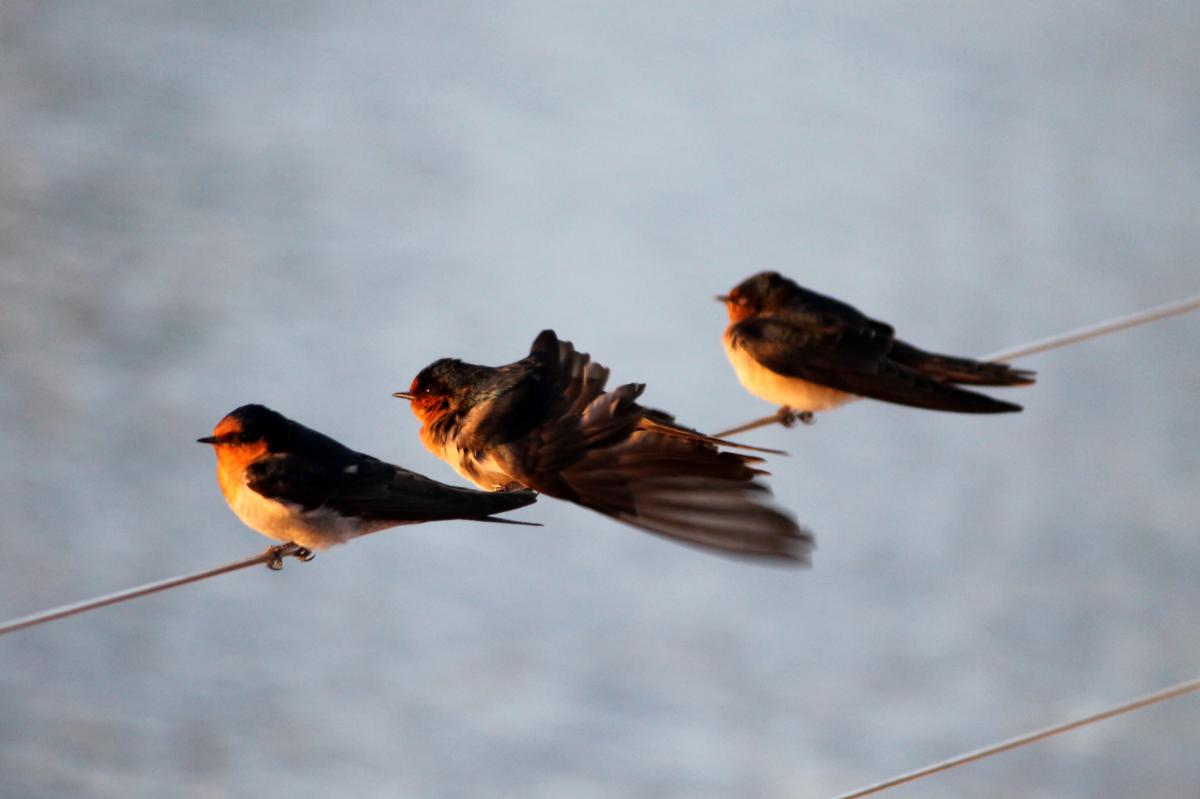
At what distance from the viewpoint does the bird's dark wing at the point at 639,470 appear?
68.7 inches

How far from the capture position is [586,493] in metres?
2.01

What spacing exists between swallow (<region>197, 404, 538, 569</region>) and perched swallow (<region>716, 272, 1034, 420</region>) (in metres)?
0.75

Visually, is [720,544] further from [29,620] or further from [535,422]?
[29,620]

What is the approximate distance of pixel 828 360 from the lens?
2.58m

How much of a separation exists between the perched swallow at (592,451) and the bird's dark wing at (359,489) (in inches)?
4.1

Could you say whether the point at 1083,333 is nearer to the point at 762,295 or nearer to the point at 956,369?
the point at 956,369

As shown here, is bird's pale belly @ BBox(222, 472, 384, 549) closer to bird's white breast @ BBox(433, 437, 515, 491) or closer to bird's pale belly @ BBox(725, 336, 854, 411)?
bird's white breast @ BBox(433, 437, 515, 491)

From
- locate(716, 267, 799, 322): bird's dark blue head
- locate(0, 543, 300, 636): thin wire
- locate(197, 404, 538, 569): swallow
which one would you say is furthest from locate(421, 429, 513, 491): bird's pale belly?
locate(716, 267, 799, 322): bird's dark blue head

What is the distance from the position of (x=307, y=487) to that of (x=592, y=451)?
416mm

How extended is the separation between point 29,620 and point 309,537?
1.89ft

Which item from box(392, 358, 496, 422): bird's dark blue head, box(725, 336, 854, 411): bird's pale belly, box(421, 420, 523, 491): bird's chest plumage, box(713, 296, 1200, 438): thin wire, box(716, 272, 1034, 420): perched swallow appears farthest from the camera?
box(725, 336, 854, 411): bird's pale belly

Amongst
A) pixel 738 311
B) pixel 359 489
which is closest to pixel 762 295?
pixel 738 311

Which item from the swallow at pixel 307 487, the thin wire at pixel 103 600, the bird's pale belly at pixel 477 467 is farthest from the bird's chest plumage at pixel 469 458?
the thin wire at pixel 103 600

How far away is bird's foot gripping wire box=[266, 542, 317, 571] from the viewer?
213 cm
